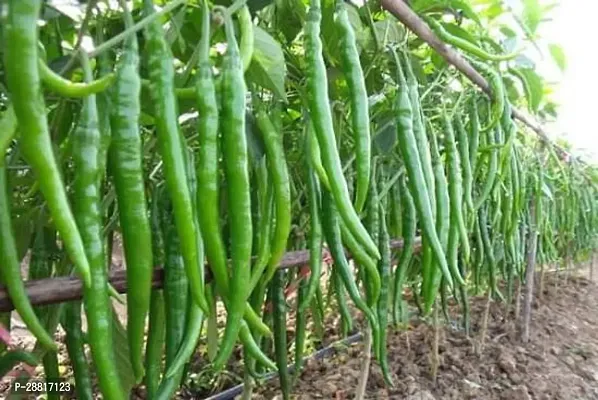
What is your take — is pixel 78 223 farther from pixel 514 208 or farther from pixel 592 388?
pixel 592 388

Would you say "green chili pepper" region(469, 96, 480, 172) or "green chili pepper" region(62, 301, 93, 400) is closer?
"green chili pepper" region(62, 301, 93, 400)

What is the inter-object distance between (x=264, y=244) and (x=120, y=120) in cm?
31

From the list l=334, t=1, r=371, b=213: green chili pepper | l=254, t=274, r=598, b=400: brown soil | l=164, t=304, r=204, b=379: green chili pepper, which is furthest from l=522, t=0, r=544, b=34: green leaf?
l=254, t=274, r=598, b=400: brown soil

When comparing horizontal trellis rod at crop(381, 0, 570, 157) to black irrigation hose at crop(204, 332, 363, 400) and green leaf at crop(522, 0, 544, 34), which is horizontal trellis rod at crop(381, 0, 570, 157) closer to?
green leaf at crop(522, 0, 544, 34)

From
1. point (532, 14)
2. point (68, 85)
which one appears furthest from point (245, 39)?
point (532, 14)

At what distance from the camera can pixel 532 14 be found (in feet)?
5.18

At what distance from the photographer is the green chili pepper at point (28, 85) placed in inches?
14.9

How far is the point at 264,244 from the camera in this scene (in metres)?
0.78

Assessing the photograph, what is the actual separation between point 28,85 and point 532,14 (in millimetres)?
1479

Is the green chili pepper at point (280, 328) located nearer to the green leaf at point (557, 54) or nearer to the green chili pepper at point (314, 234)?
the green chili pepper at point (314, 234)

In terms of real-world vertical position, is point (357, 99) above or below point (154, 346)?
above

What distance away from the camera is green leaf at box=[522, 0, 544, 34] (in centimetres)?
157

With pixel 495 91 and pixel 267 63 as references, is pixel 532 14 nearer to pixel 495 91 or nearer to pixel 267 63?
pixel 495 91

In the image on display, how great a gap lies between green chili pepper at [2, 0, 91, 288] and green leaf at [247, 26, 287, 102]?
1.25 feet
